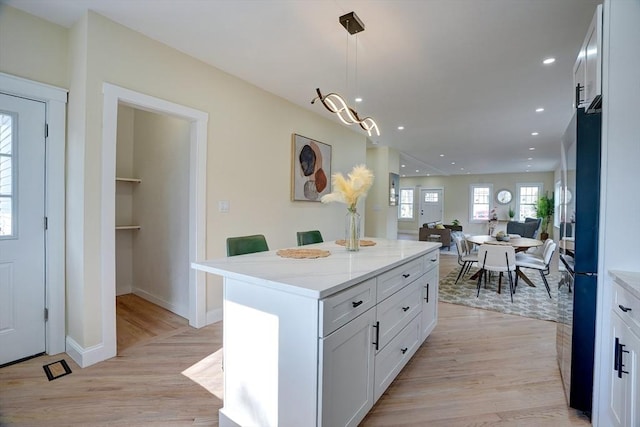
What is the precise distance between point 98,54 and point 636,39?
11.1 ft

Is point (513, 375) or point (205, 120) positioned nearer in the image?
point (513, 375)

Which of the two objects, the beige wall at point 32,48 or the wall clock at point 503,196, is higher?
the beige wall at point 32,48

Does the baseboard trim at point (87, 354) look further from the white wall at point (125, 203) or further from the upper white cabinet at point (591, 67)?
the upper white cabinet at point (591, 67)

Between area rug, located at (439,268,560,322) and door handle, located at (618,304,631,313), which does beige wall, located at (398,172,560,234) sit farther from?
door handle, located at (618,304,631,313)

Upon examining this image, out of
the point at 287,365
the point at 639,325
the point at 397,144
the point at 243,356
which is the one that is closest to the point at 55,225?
the point at 243,356

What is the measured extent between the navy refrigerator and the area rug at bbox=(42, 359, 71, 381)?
3.38m

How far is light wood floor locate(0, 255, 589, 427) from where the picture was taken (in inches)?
69.0

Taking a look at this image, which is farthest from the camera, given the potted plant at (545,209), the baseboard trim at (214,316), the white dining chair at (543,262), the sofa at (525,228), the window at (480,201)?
the window at (480,201)

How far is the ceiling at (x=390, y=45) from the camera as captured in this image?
2.13 m

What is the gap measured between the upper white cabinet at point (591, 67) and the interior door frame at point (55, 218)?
3.62 metres

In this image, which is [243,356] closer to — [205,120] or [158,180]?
[205,120]

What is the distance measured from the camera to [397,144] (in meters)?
6.59

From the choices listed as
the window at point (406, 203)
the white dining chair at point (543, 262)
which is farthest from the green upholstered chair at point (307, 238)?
the window at point (406, 203)

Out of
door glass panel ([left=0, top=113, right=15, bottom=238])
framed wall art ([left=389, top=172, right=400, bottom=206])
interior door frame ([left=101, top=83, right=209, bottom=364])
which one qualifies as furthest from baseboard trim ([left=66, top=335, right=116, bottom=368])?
framed wall art ([left=389, top=172, right=400, bottom=206])
